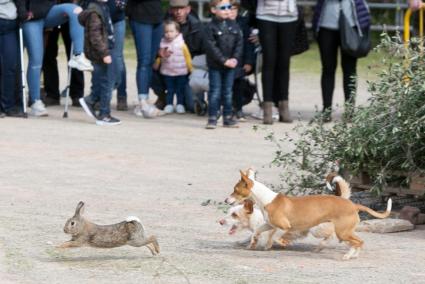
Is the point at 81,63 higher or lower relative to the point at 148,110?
higher

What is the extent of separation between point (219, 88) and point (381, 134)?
16.2ft

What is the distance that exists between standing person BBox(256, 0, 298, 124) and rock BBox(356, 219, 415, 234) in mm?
5465

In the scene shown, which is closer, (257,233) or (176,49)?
(257,233)

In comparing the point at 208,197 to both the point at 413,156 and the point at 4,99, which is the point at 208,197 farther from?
the point at 4,99

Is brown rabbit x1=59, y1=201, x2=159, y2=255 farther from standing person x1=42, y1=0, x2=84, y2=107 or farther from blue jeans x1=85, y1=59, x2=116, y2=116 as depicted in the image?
standing person x1=42, y1=0, x2=84, y2=107

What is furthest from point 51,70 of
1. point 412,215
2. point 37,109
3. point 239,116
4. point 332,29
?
point 412,215

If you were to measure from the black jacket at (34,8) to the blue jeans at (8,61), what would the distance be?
198 millimetres

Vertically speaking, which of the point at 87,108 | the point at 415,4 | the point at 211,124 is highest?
the point at 415,4

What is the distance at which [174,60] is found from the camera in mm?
15016

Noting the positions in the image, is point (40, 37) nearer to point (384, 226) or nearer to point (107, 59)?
point (107, 59)

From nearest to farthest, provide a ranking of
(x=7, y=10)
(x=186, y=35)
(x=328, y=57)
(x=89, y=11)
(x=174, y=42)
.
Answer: (x=89, y=11), (x=7, y=10), (x=328, y=57), (x=174, y=42), (x=186, y=35)

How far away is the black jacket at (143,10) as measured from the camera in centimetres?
1469

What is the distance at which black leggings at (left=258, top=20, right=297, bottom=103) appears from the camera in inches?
553

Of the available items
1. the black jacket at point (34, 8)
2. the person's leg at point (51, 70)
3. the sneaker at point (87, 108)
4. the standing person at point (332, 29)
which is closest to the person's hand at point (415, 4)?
the standing person at point (332, 29)
